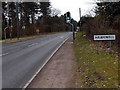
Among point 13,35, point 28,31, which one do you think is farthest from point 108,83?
point 28,31

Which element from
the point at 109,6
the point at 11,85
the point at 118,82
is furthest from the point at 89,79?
the point at 109,6

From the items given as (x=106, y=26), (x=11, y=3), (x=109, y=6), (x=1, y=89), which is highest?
(x=11, y=3)

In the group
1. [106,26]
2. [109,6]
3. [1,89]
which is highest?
[109,6]

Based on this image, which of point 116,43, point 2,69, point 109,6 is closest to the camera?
point 2,69

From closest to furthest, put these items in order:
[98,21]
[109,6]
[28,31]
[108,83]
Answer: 1. [108,83]
2. [109,6]
3. [98,21]
4. [28,31]

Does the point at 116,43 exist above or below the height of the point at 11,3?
below

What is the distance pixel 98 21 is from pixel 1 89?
17531mm

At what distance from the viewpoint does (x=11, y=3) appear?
61656 mm

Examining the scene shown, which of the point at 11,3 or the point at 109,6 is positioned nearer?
the point at 109,6

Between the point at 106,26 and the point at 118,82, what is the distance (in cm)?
1439

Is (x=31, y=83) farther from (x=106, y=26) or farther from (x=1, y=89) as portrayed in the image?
(x=106, y=26)

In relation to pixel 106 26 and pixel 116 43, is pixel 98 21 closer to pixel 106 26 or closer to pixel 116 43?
pixel 106 26

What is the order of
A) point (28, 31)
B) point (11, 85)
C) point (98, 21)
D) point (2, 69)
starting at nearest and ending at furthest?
point (11, 85) → point (2, 69) → point (98, 21) → point (28, 31)

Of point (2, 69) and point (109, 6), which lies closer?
point (2, 69)
